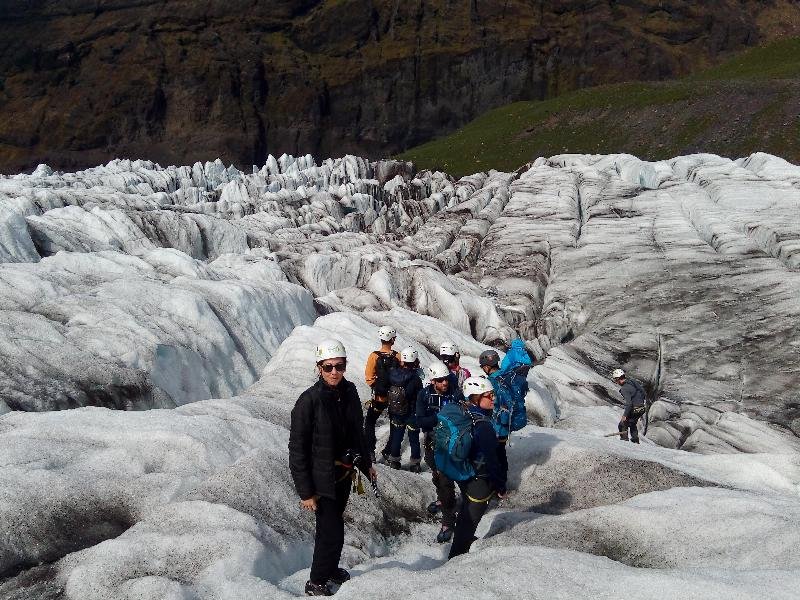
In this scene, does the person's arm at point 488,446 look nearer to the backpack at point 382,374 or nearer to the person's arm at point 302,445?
the person's arm at point 302,445

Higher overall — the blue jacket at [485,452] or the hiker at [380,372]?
the blue jacket at [485,452]

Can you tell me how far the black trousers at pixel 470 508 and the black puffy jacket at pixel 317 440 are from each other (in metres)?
2.05

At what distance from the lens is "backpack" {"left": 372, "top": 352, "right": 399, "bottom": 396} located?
12117 mm

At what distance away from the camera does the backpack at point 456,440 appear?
8281 millimetres

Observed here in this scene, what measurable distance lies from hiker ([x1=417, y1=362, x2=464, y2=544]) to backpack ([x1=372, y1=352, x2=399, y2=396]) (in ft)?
3.50

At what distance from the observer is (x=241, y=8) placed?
494 feet

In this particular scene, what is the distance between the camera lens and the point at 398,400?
38.7ft

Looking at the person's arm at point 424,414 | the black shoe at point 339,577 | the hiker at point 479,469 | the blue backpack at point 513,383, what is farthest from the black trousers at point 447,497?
the black shoe at point 339,577

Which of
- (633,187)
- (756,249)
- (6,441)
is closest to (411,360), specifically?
(6,441)

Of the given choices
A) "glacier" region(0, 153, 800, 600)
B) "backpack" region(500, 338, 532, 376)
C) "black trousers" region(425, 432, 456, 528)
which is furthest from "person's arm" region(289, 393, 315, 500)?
"backpack" region(500, 338, 532, 376)

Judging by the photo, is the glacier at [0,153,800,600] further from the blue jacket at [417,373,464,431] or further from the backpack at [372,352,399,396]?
the backpack at [372,352,399,396]

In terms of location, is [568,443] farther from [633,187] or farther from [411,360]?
[633,187]

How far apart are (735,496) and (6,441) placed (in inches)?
419

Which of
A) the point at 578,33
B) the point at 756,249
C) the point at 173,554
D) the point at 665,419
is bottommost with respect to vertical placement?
the point at 665,419
